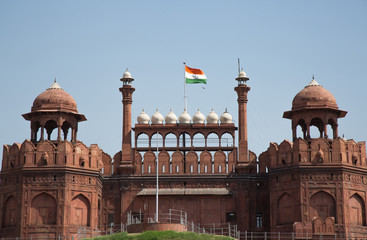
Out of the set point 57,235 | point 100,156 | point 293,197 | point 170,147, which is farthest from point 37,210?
point 293,197

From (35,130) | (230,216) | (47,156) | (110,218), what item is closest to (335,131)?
(230,216)

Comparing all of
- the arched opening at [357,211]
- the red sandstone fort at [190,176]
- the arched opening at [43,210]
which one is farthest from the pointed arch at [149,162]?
the arched opening at [357,211]

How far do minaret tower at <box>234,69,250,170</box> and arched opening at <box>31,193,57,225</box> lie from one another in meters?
12.3

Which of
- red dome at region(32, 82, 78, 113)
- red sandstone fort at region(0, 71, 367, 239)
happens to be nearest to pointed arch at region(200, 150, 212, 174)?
red sandstone fort at region(0, 71, 367, 239)

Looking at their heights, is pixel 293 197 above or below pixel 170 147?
below

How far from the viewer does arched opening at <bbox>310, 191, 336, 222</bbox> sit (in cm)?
4772

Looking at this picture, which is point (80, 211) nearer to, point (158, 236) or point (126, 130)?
point (126, 130)

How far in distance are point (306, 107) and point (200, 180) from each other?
8.22 meters

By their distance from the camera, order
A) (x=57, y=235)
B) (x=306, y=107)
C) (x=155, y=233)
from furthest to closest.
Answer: (x=306, y=107), (x=57, y=235), (x=155, y=233)

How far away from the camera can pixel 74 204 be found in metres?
48.2

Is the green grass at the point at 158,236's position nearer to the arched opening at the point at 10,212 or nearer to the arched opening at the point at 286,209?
the arched opening at the point at 286,209

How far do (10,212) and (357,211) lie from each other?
21.0 m

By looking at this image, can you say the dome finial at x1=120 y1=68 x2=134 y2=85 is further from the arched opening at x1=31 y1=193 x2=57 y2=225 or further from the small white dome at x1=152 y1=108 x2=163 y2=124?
the arched opening at x1=31 y1=193 x2=57 y2=225

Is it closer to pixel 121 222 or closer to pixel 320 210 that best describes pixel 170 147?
pixel 121 222
